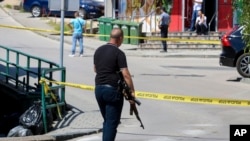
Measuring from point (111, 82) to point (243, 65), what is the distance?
422 inches

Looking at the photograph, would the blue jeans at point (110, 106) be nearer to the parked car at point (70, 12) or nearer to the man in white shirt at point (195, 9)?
the man in white shirt at point (195, 9)

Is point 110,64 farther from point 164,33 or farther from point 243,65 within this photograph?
point 164,33

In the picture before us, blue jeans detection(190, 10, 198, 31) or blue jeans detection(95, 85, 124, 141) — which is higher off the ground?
blue jeans detection(190, 10, 198, 31)

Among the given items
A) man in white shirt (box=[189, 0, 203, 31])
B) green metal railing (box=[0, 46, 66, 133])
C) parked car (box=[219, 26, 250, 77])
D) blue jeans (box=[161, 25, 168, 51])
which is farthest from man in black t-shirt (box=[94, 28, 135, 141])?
man in white shirt (box=[189, 0, 203, 31])

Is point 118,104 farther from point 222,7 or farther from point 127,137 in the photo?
point 222,7

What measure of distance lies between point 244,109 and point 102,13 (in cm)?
2943

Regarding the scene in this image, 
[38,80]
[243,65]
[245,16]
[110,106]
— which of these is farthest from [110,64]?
[243,65]

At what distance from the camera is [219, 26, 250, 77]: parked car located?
66.2ft

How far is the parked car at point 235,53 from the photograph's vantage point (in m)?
20.2

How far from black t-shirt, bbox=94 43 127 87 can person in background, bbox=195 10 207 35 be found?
2089cm

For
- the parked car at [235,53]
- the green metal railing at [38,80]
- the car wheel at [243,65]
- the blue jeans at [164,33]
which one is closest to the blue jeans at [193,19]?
the blue jeans at [164,33]

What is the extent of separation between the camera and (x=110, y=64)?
1028 cm

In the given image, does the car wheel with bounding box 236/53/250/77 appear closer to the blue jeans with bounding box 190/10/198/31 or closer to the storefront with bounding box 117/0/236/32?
the blue jeans with bounding box 190/10/198/31

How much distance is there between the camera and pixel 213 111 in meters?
15.5
